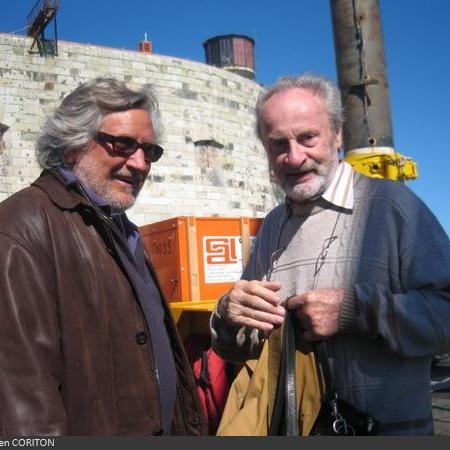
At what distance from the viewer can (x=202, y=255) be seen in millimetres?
5535

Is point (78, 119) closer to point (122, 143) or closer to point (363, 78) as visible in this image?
point (122, 143)

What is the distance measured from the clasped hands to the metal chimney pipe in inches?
97.8

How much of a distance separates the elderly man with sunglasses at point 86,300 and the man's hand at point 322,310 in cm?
55

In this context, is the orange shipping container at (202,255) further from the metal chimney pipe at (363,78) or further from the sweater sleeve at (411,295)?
the sweater sleeve at (411,295)

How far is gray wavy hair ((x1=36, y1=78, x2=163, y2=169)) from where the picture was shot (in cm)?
194

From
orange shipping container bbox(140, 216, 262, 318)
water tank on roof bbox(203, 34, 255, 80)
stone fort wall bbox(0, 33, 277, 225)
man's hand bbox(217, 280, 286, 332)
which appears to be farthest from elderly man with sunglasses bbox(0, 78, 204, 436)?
water tank on roof bbox(203, 34, 255, 80)

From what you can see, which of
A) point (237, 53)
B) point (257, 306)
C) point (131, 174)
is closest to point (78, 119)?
point (131, 174)

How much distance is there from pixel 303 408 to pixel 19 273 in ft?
3.05

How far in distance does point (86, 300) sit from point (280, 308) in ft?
1.96

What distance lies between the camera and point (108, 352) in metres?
1.57

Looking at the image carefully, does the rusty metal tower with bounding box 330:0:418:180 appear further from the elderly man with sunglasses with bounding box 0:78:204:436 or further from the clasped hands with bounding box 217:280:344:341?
the clasped hands with bounding box 217:280:344:341

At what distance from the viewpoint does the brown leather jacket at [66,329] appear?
137 centimetres

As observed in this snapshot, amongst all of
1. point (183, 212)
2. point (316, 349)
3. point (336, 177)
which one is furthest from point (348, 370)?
point (183, 212)

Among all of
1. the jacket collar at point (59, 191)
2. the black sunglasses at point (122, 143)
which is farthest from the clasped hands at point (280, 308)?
the black sunglasses at point (122, 143)
